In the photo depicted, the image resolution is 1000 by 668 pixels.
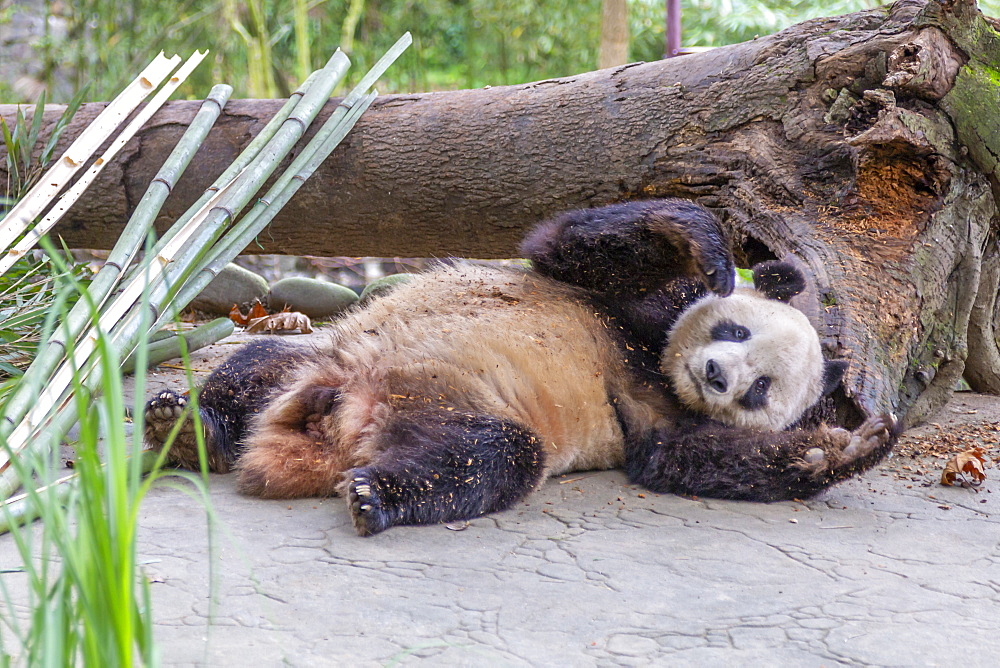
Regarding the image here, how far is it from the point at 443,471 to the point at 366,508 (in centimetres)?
23

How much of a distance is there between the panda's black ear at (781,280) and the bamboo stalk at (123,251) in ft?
5.83

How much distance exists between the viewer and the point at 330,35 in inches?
388

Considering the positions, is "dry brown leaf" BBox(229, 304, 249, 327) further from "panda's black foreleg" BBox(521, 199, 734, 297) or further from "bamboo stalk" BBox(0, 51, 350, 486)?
"panda's black foreleg" BBox(521, 199, 734, 297)

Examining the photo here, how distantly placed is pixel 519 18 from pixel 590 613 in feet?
31.0

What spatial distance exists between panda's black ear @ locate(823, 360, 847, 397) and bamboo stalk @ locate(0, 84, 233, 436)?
74.2 inches

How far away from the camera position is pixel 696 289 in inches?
110

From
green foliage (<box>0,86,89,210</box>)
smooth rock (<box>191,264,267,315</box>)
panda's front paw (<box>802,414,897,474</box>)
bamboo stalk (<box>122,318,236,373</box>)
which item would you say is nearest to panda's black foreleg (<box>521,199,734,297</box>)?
panda's front paw (<box>802,414,897,474</box>)

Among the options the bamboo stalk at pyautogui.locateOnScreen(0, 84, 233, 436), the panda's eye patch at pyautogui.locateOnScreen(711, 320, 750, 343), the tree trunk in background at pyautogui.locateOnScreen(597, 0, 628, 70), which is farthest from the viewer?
the tree trunk in background at pyautogui.locateOnScreen(597, 0, 628, 70)

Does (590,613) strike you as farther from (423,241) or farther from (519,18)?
(519,18)

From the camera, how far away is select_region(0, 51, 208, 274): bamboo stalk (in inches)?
106

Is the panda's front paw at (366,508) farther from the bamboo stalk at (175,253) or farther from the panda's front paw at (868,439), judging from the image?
the panda's front paw at (868,439)

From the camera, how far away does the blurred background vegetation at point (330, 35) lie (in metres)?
7.90

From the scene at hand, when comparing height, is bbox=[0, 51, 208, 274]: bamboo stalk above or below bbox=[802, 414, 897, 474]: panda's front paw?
above

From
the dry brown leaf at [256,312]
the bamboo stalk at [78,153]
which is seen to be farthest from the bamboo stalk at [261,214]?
the dry brown leaf at [256,312]
